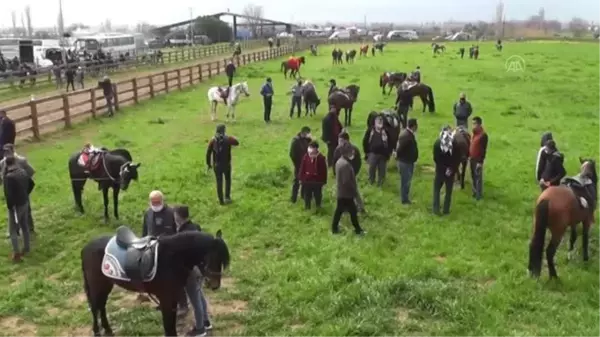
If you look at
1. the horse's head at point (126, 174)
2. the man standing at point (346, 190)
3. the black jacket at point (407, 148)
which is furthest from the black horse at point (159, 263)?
the black jacket at point (407, 148)

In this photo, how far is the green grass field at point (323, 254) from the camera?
729 centimetres

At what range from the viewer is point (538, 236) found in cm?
818

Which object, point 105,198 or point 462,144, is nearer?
point 105,198

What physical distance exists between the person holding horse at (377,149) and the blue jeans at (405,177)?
2.68 feet

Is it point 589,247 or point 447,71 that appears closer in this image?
point 589,247

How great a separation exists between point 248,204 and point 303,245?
97.2 inches

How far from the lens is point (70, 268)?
9109mm

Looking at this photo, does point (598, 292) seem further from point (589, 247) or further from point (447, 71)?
point (447, 71)

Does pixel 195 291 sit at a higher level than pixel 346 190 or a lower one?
lower

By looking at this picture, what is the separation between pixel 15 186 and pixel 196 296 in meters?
3.87

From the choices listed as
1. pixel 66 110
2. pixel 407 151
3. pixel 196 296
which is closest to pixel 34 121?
pixel 66 110

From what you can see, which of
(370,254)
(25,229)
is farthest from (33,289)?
(370,254)

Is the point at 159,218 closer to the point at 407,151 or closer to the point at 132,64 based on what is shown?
the point at 407,151

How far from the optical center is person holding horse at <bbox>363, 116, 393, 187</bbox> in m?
12.4
